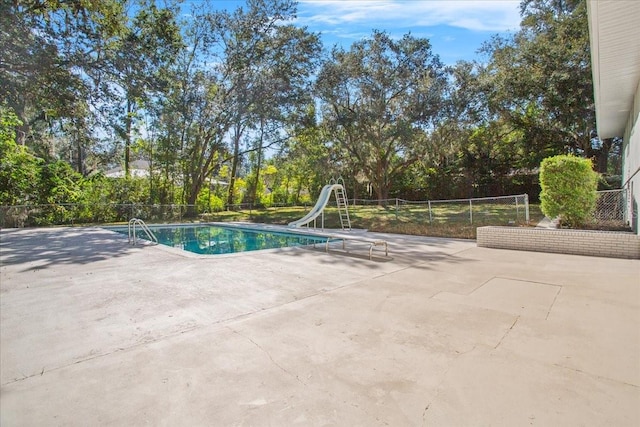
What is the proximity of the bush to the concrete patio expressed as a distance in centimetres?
295

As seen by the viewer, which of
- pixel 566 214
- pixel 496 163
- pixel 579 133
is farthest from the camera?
pixel 496 163

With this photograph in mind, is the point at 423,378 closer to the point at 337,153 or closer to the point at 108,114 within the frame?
the point at 108,114

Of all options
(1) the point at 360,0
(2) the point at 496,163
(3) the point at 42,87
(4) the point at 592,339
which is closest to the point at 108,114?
(3) the point at 42,87

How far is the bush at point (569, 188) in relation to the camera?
776cm

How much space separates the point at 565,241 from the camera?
6.98 metres

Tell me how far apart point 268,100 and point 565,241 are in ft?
51.4

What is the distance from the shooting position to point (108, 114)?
506 inches

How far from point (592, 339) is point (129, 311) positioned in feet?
Answer: 15.1

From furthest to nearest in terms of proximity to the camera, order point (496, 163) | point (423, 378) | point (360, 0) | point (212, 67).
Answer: point (496, 163) < point (212, 67) < point (360, 0) < point (423, 378)

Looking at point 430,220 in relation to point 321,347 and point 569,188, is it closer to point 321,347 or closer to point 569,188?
point 569,188

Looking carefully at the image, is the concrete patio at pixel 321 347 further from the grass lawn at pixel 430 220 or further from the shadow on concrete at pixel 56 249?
the grass lawn at pixel 430 220

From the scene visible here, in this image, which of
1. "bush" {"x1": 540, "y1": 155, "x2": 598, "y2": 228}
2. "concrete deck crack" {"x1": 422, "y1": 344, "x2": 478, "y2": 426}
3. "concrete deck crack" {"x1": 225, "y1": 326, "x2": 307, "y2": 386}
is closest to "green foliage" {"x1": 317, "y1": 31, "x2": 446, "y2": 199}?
"bush" {"x1": 540, "y1": 155, "x2": 598, "y2": 228}

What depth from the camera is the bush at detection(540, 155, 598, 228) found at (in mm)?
7762

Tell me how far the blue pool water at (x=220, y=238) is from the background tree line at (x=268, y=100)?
15.3ft
